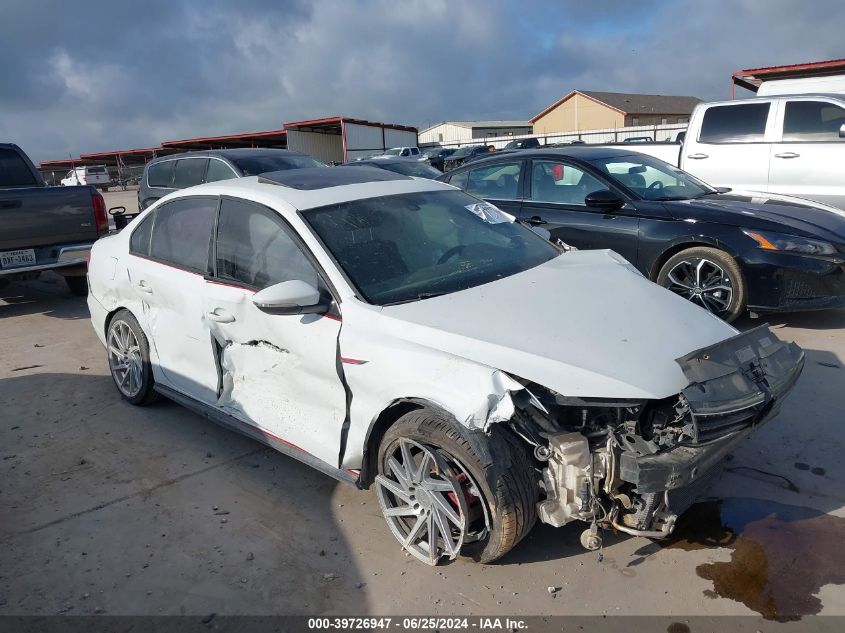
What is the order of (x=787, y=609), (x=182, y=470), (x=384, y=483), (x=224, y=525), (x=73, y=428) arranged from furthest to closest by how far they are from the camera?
(x=73, y=428) → (x=182, y=470) → (x=224, y=525) → (x=384, y=483) → (x=787, y=609)

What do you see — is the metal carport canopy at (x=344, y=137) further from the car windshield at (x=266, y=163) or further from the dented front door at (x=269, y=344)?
the dented front door at (x=269, y=344)

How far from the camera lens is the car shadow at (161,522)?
9.64 ft

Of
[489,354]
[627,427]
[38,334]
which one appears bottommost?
[38,334]

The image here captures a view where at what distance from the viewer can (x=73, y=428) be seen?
15.4ft

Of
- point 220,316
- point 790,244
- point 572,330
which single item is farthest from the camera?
point 790,244

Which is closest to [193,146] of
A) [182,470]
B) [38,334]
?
[38,334]

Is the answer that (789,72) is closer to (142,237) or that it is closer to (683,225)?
(683,225)

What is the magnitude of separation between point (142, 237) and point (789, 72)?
1635 centimetres

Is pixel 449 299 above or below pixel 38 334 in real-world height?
above

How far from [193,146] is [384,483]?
2084 inches

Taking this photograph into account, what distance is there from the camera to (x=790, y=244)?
546cm

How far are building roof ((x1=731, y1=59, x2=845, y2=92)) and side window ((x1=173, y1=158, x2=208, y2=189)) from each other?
44.5 feet

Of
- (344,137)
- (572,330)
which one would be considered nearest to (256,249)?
(572,330)

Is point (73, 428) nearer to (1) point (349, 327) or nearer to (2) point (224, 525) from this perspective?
(2) point (224, 525)
